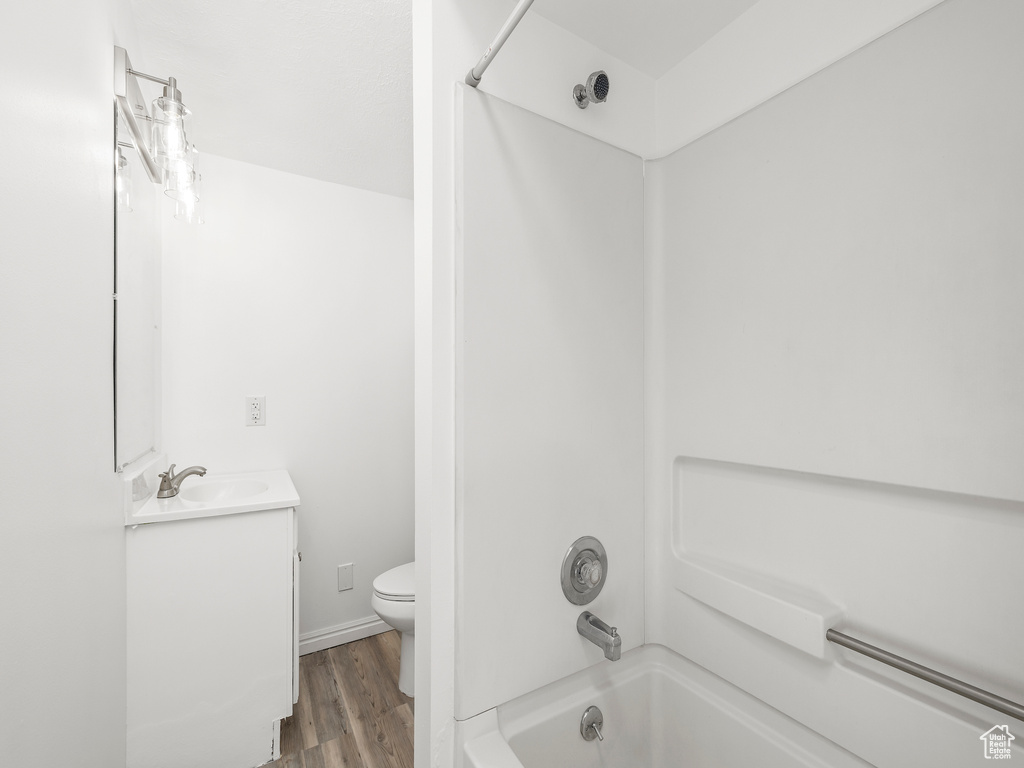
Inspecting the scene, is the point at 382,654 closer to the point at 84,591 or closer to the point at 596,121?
the point at 84,591

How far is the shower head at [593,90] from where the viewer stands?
107 centimetres

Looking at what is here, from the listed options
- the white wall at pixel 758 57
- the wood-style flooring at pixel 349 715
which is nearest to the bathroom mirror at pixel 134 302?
the wood-style flooring at pixel 349 715

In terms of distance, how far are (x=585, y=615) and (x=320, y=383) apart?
1.82m

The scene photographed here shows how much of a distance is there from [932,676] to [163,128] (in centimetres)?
228

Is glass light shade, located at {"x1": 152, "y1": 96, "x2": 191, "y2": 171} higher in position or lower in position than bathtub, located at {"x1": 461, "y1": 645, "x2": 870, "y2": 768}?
higher

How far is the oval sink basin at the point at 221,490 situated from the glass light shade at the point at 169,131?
1.29 meters

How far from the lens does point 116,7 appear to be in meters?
Answer: 1.17

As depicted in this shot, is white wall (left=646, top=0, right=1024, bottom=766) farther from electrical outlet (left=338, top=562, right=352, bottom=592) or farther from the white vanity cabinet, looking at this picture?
electrical outlet (left=338, top=562, right=352, bottom=592)

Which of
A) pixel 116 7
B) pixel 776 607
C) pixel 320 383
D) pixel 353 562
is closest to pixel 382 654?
pixel 353 562

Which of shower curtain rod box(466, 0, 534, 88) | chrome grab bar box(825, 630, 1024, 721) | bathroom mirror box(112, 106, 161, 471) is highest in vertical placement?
shower curtain rod box(466, 0, 534, 88)

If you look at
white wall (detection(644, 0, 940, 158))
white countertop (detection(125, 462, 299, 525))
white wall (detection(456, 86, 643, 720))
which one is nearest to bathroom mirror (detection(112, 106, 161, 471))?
white countertop (detection(125, 462, 299, 525))

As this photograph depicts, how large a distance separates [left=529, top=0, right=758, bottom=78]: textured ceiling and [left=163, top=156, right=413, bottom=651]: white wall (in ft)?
5.47

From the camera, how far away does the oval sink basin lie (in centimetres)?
191

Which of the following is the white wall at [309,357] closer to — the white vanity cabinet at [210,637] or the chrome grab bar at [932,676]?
the white vanity cabinet at [210,637]
